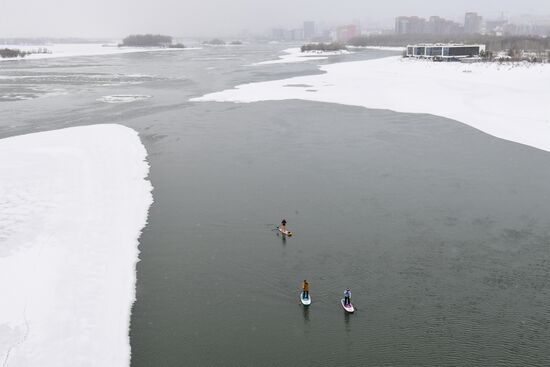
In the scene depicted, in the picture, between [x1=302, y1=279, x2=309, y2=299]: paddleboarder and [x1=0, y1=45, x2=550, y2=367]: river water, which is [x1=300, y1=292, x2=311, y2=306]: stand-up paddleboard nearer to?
[x1=302, y1=279, x2=309, y2=299]: paddleboarder

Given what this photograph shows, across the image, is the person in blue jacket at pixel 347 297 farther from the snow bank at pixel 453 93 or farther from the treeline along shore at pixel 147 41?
the treeline along shore at pixel 147 41

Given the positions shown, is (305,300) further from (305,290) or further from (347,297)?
(347,297)

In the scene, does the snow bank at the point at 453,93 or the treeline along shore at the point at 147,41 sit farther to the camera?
the treeline along shore at the point at 147,41

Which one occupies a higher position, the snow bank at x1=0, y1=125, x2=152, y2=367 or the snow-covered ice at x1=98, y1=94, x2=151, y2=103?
the snow-covered ice at x1=98, y1=94, x2=151, y2=103

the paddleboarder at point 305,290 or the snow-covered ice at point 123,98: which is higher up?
the snow-covered ice at point 123,98

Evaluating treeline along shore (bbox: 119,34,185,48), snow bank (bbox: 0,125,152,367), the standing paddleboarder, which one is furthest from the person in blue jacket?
treeline along shore (bbox: 119,34,185,48)

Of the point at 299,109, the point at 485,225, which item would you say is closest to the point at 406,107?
the point at 299,109

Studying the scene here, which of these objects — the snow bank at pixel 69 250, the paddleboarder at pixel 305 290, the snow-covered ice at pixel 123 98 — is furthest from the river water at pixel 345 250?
the snow-covered ice at pixel 123 98
